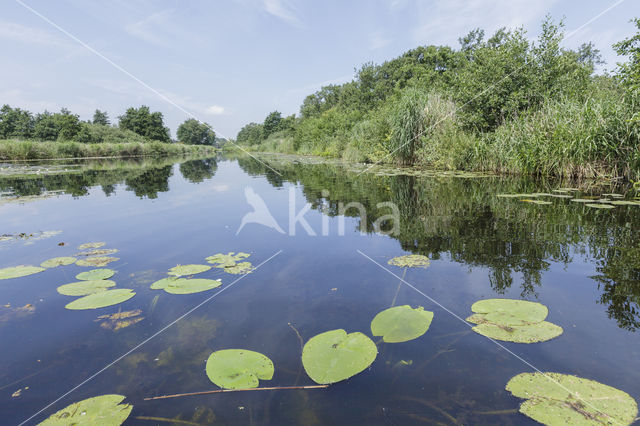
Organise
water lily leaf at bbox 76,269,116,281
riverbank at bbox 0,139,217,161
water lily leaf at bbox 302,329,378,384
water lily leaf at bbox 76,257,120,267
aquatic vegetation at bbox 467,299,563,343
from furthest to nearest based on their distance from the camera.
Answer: riverbank at bbox 0,139,217,161
water lily leaf at bbox 76,257,120,267
water lily leaf at bbox 76,269,116,281
aquatic vegetation at bbox 467,299,563,343
water lily leaf at bbox 302,329,378,384

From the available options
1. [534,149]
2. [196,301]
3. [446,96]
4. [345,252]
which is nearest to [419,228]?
[345,252]

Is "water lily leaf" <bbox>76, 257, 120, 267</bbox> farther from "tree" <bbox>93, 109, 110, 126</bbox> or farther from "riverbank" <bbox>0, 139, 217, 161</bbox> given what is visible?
"tree" <bbox>93, 109, 110, 126</bbox>

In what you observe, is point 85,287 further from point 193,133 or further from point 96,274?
point 193,133

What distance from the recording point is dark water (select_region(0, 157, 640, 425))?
1398 millimetres

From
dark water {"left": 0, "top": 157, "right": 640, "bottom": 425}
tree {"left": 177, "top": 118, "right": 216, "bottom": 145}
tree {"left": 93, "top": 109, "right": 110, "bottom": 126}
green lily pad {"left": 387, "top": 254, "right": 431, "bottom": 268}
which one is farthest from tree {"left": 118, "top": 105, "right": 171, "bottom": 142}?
green lily pad {"left": 387, "top": 254, "right": 431, "bottom": 268}

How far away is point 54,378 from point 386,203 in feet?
17.9

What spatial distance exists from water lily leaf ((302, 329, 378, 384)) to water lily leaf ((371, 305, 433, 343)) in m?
0.15

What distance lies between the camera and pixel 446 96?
13805mm

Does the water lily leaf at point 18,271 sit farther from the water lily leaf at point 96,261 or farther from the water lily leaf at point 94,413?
the water lily leaf at point 94,413

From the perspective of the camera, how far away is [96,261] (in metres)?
3.20

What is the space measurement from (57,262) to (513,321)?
13.8 feet

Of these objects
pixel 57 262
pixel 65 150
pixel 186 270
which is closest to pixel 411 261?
pixel 186 270

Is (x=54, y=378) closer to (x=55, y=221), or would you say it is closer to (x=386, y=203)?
(x=55, y=221)

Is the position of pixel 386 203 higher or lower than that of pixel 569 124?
lower
